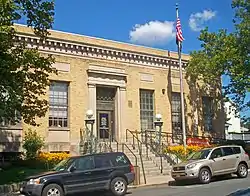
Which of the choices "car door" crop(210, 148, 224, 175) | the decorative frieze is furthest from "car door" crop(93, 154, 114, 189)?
the decorative frieze

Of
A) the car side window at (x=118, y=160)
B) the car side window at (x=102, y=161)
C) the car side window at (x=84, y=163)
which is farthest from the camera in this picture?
the car side window at (x=118, y=160)

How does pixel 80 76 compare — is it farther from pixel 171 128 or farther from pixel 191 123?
pixel 191 123

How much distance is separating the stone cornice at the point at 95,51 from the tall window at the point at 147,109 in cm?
218

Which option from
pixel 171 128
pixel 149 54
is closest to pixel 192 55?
pixel 149 54

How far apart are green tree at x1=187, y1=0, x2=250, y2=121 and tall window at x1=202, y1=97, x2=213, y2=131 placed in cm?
255

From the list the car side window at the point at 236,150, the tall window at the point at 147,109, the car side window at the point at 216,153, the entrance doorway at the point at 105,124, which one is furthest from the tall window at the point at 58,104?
the car side window at the point at 236,150

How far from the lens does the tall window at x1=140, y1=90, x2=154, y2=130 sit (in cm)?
2938

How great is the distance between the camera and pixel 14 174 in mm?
18906

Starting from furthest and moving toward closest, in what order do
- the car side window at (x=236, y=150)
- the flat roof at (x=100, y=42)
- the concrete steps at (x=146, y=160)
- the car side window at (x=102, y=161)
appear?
the flat roof at (x=100, y=42)
the concrete steps at (x=146, y=160)
the car side window at (x=236, y=150)
the car side window at (x=102, y=161)

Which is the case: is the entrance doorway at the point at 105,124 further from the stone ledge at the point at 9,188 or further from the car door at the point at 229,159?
the stone ledge at the point at 9,188

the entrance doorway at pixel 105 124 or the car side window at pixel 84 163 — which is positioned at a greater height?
the entrance doorway at pixel 105 124

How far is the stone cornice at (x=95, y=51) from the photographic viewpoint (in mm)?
24516

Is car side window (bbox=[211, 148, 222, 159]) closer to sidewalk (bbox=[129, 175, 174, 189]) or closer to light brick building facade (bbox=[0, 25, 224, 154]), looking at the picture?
sidewalk (bbox=[129, 175, 174, 189])

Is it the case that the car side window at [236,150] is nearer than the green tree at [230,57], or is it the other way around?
the car side window at [236,150]
